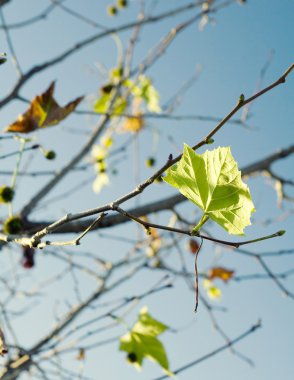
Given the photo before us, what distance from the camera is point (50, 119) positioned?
1201mm

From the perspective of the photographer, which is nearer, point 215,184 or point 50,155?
point 215,184

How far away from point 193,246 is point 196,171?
2466mm

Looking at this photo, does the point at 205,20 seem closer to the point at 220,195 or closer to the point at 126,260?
the point at 126,260

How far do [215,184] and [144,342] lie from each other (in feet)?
4.18

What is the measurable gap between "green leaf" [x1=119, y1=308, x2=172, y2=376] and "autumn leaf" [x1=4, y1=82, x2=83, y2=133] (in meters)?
0.95

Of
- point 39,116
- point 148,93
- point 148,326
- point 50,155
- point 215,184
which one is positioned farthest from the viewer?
point 148,93

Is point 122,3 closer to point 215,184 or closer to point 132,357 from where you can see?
point 132,357

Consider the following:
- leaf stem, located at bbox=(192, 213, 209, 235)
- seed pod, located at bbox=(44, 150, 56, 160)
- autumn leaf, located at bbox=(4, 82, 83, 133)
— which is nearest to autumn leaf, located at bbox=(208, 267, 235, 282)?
seed pod, located at bbox=(44, 150, 56, 160)

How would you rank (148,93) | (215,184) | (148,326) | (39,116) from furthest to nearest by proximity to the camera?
(148,93), (148,326), (39,116), (215,184)

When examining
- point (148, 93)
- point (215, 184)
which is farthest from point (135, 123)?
point (215, 184)

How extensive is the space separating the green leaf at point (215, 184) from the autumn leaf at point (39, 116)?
1.83 ft

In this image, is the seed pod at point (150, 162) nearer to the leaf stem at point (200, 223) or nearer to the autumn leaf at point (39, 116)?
the autumn leaf at point (39, 116)

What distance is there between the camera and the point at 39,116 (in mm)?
1202

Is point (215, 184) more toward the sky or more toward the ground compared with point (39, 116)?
more toward the ground
